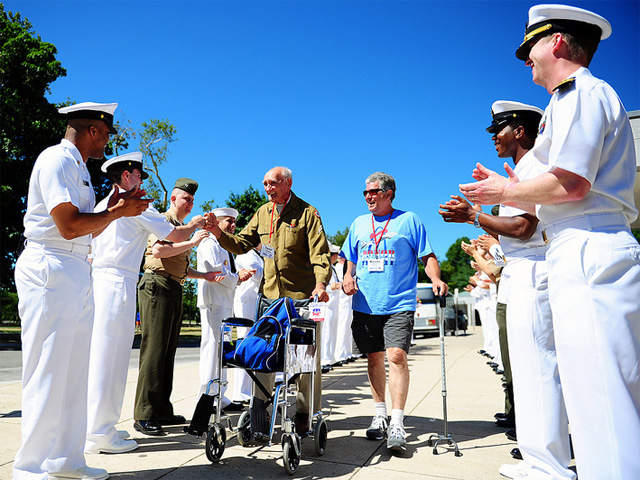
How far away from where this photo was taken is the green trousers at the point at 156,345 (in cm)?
500

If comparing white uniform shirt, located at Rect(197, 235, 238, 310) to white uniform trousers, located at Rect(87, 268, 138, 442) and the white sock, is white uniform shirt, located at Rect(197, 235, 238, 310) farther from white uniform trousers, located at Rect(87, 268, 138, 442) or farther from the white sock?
the white sock

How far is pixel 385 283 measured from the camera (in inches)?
195

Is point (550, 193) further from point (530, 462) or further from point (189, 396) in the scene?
point (189, 396)

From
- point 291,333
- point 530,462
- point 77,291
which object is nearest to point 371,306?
point 291,333

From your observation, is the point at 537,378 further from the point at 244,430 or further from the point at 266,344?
the point at 244,430

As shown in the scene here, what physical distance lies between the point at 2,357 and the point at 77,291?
11506 millimetres

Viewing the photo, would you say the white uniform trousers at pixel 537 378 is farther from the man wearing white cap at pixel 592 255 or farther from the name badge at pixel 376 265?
the name badge at pixel 376 265

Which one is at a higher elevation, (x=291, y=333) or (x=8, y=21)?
(x=8, y=21)

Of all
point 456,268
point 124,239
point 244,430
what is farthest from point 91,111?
point 456,268

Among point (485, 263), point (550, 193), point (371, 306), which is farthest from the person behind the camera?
point (485, 263)

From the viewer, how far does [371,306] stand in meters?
4.99

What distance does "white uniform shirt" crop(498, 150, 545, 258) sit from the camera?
333cm

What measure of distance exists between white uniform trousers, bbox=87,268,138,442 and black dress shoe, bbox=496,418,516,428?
390 centimetres

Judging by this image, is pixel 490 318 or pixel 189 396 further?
pixel 490 318
